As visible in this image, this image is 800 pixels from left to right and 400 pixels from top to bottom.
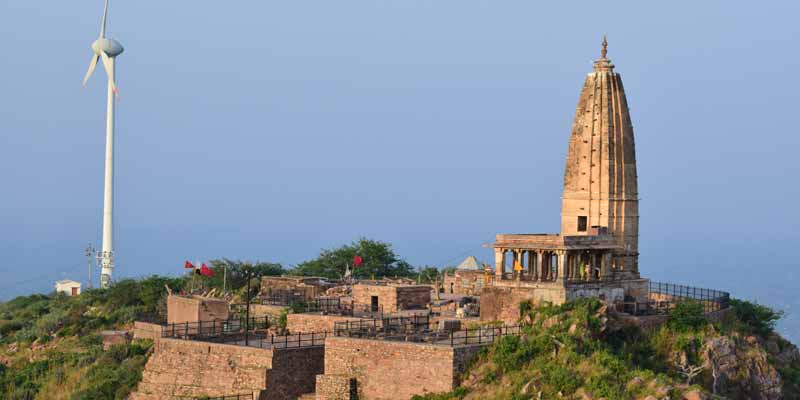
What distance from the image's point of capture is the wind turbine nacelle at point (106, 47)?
365 feet

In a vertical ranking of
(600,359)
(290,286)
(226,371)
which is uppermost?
(290,286)

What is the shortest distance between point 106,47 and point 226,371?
6185 cm

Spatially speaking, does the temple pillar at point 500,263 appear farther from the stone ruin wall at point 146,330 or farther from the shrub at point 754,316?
the stone ruin wall at point 146,330

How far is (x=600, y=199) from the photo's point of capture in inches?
2584

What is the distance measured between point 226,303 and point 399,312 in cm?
777

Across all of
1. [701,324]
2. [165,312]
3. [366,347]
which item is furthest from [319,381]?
[165,312]

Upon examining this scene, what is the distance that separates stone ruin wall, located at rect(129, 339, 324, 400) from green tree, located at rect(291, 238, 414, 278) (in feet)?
105

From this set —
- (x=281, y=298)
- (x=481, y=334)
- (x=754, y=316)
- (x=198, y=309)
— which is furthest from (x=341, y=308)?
(x=754, y=316)

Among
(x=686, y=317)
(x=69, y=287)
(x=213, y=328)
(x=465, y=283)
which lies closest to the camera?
(x=686, y=317)

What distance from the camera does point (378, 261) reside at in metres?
92.4

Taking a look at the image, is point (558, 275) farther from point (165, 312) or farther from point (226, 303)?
point (165, 312)

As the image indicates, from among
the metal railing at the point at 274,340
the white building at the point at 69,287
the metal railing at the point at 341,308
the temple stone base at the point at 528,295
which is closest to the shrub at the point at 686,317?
the temple stone base at the point at 528,295

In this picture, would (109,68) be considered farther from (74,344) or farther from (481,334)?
(481,334)

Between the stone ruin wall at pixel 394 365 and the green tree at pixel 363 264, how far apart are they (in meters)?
36.8
